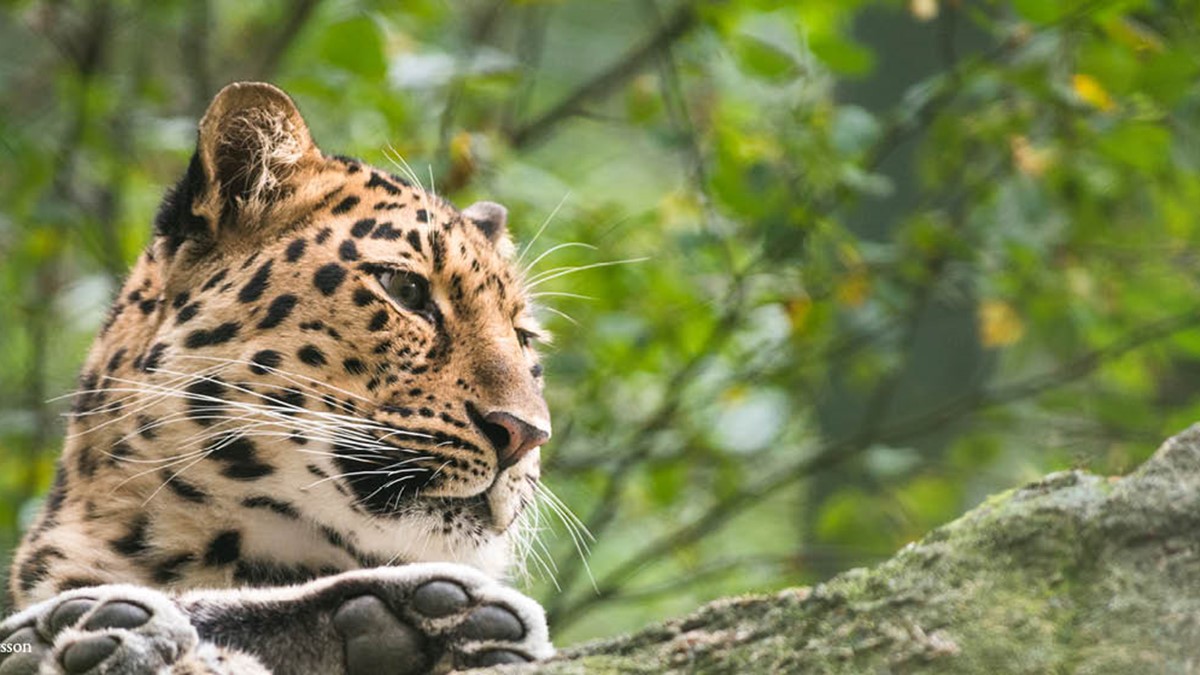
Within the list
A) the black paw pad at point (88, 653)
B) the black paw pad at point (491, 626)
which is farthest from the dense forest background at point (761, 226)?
the black paw pad at point (88, 653)

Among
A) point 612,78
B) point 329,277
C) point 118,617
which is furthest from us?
point 612,78

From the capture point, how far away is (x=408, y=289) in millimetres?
5309

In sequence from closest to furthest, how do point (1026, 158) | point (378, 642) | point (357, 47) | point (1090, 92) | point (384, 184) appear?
point (378, 642) → point (384, 184) → point (357, 47) → point (1090, 92) → point (1026, 158)

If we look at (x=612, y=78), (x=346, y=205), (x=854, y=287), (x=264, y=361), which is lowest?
(x=264, y=361)

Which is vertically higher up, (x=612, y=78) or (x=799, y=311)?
(x=612, y=78)

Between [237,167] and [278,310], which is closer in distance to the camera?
[278,310]

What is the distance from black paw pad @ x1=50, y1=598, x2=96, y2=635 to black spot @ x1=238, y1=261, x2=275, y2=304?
1.46m

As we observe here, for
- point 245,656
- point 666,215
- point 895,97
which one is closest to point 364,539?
point 245,656

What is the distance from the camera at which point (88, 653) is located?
363cm

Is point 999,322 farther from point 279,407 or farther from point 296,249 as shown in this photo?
point 279,407

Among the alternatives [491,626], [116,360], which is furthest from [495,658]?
[116,360]

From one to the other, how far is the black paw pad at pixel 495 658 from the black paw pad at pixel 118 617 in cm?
80

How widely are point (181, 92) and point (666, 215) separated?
14.4ft

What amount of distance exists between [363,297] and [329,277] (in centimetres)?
13
